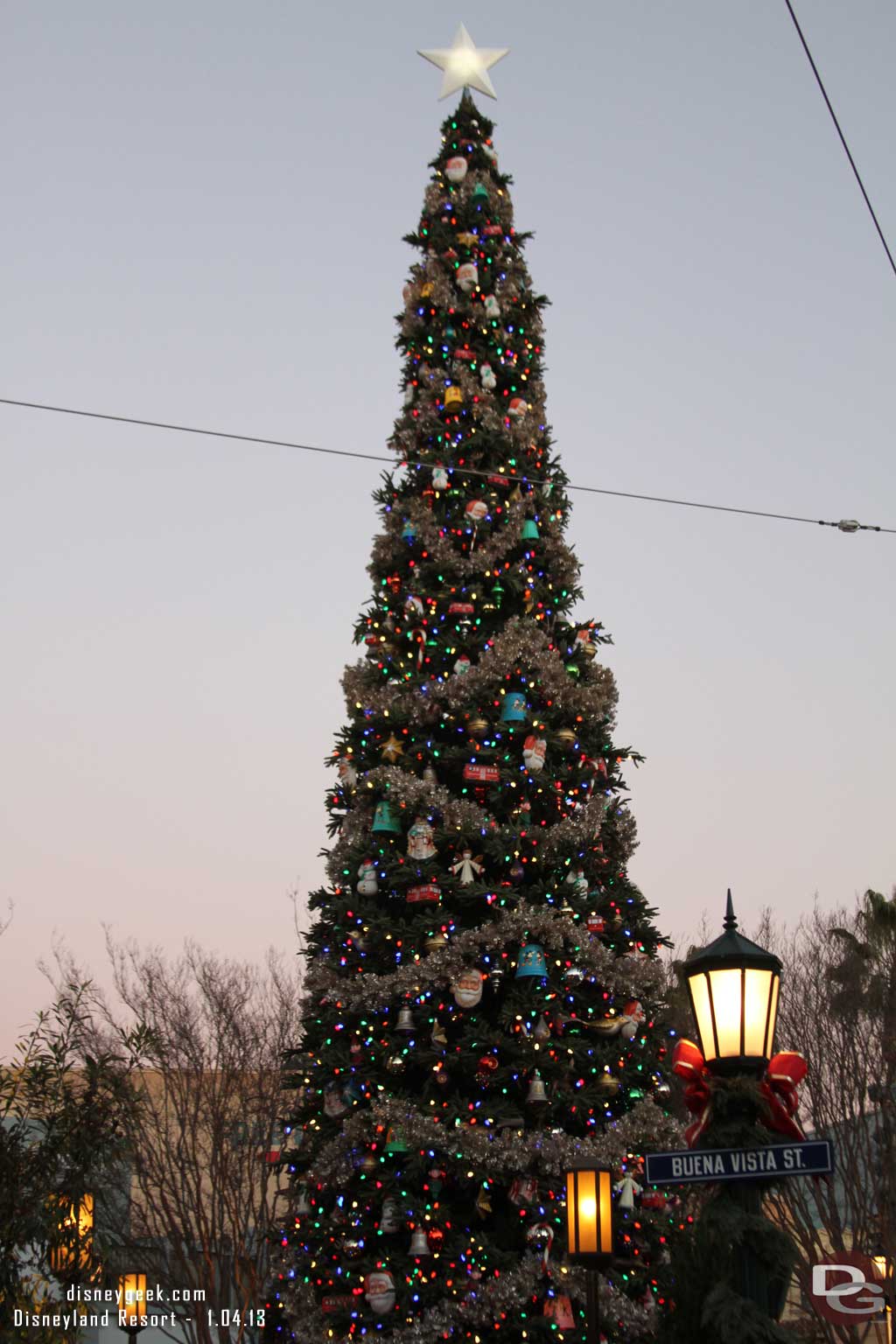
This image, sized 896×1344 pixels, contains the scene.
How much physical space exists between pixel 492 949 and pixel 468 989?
454 millimetres

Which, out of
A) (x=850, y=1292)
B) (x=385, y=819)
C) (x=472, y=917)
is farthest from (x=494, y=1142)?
(x=850, y=1292)

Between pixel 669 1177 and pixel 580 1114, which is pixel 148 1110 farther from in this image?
pixel 669 1177

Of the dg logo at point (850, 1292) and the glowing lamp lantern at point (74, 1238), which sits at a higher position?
the dg logo at point (850, 1292)

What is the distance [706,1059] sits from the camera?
6.79 m

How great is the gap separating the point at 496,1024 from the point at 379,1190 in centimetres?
171

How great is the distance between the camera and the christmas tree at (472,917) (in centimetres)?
1198

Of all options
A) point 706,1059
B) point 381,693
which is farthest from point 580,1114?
point 706,1059

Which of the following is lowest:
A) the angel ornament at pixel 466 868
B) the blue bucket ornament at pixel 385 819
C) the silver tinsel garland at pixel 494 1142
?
the silver tinsel garland at pixel 494 1142

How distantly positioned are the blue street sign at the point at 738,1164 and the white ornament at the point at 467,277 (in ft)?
35.3

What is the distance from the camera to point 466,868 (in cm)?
1301

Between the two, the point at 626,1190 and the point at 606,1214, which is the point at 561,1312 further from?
the point at 606,1214

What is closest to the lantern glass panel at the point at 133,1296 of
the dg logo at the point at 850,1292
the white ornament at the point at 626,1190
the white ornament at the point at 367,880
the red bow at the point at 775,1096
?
the white ornament at the point at 367,880

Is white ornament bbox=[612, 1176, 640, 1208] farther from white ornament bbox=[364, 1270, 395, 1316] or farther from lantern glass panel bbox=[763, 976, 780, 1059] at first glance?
lantern glass panel bbox=[763, 976, 780, 1059]

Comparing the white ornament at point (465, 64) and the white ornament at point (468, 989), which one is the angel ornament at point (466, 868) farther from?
the white ornament at point (465, 64)
